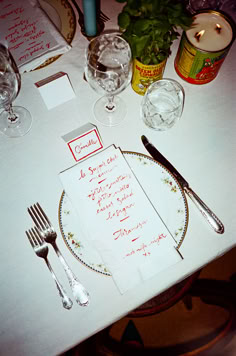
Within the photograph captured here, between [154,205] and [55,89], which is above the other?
[55,89]

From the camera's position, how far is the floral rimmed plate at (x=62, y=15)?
826 mm

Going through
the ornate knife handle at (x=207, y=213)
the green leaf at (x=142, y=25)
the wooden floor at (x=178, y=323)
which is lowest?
the wooden floor at (x=178, y=323)

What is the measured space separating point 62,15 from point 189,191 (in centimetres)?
59

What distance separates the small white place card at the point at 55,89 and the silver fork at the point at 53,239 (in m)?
0.26

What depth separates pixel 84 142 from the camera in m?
0.72

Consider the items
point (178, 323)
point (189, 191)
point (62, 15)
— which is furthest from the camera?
point (178, 323)

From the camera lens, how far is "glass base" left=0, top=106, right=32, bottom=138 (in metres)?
0.76

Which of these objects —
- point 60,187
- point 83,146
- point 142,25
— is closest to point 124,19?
point 142,25

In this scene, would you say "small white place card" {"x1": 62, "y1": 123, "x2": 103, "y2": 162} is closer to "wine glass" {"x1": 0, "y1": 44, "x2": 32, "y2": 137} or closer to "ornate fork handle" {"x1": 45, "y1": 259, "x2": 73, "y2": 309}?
"wine glass" {"x1": 0, "y1": 44, "x2": 32, "y2": 137}

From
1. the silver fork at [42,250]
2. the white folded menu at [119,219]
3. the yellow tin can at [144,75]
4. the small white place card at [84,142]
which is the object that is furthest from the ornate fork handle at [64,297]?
the yellow tin can at [144,75]

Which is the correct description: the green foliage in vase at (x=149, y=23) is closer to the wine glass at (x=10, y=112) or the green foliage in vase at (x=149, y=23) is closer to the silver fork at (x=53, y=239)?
the wine glass at (x=10, y=112)

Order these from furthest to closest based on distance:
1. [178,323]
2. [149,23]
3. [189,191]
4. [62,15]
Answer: [178,323], [62,15], [189,191], [149,23]

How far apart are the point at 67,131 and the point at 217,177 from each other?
0.39 metres

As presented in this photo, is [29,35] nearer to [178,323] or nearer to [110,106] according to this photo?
[110,106]
